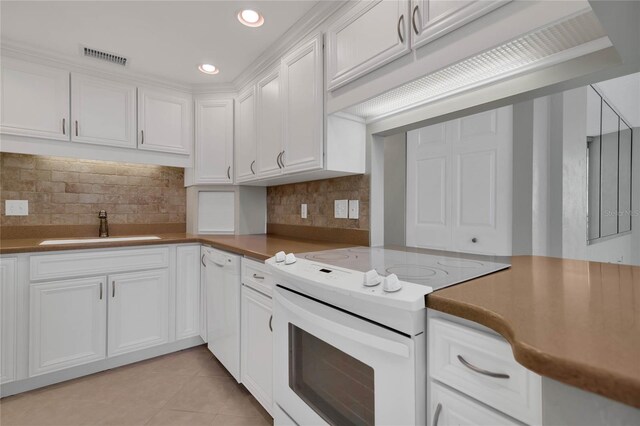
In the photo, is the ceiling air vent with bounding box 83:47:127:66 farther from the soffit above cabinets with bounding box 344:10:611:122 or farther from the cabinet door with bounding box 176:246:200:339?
the soffit above cabinets with bounding box 344:10:611:122

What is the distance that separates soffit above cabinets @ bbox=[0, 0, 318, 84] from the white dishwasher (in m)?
1.43

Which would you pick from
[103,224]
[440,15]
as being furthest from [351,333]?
[103,224]

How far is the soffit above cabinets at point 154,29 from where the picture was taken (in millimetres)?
1693

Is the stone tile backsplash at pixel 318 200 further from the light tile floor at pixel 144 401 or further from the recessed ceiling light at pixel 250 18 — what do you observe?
the light tile floor at pixel 144 401

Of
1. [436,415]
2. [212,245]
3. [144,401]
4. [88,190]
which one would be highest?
[88,190]

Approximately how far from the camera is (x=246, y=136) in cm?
252

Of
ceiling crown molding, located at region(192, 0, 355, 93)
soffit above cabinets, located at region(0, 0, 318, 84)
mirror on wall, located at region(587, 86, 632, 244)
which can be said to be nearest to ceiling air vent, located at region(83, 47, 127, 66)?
soffit above cabinets, located at region(0, 0, 318, 84)

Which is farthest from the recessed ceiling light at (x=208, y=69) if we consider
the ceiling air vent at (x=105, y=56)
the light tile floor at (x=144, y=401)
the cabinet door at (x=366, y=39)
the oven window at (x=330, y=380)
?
the light tile floor at (x=144, y=401)

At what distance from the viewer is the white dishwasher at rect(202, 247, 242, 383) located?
190 cm

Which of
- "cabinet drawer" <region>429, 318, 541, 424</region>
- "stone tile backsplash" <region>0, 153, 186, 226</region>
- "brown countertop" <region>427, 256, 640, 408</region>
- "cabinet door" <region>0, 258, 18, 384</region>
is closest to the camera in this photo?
"brown countertop" <region>427, 256, 640, 408</region>

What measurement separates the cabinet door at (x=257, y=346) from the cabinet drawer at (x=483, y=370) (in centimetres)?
91

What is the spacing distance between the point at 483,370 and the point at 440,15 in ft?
3.76

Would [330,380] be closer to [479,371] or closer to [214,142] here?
[479,371]

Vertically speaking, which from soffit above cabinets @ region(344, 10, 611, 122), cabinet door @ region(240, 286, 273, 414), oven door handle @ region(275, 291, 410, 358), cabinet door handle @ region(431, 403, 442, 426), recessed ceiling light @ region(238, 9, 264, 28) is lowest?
cabinet door @ region(240, 286, 273, 414)
